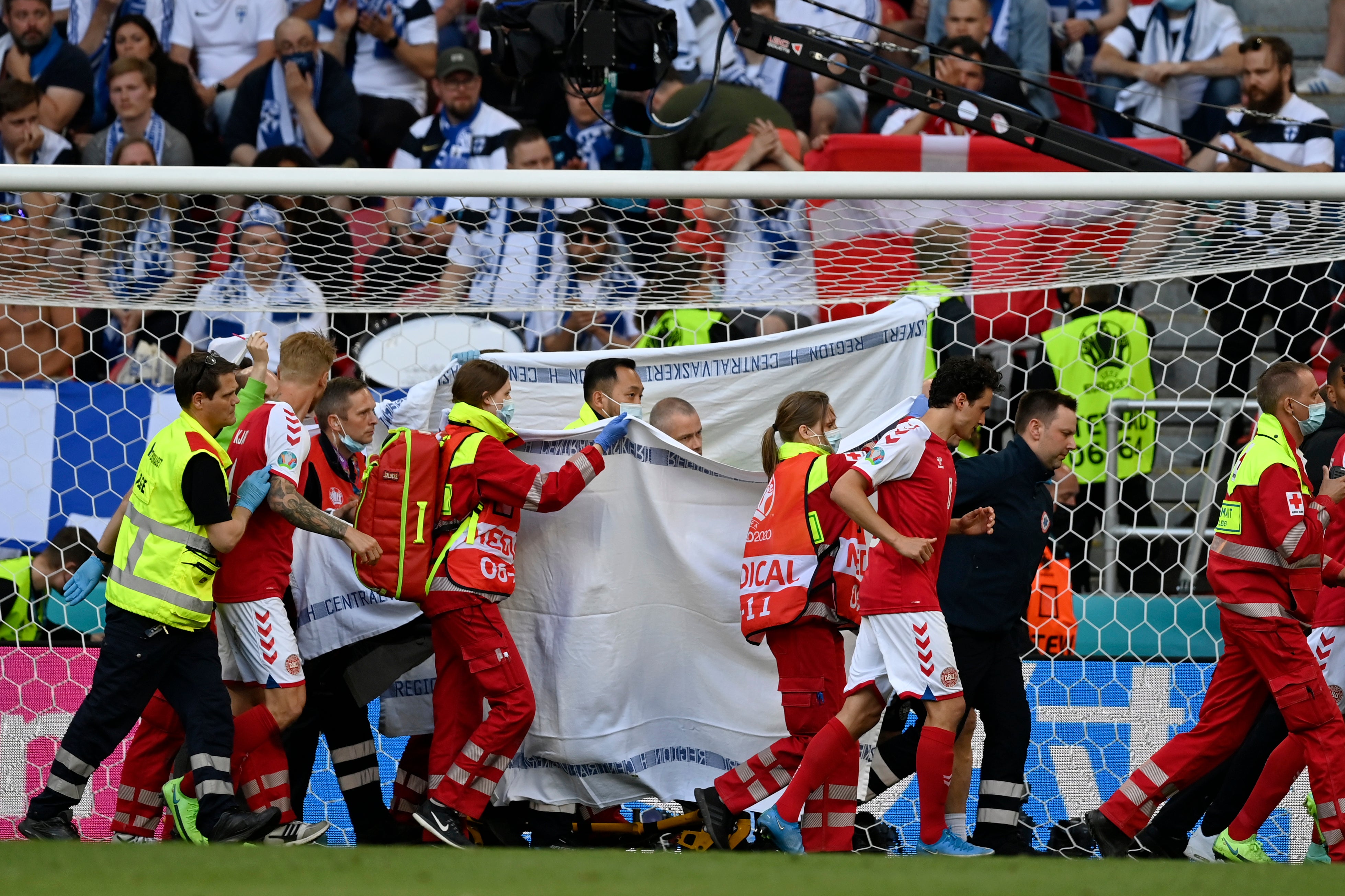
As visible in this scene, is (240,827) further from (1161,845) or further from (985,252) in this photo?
(985,252)

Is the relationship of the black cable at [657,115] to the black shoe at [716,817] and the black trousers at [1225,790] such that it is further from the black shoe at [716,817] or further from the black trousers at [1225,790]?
the black trousers at [1225,790]

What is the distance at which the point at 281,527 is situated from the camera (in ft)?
16.3

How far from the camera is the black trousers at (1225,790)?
516 centimetres

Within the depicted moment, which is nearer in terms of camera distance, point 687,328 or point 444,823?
point 444,823

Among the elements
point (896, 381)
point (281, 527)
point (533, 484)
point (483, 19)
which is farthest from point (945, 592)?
point (483, 19)

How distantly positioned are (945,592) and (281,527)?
2.43 m

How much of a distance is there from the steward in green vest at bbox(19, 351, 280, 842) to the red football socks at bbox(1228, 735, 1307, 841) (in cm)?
342

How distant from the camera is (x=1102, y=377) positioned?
7.09 metres

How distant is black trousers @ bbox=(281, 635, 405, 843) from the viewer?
17.4 ft

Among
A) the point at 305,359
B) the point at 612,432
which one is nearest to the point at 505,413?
the point at 612,432

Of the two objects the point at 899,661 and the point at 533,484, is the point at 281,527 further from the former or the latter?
the point at 899,661

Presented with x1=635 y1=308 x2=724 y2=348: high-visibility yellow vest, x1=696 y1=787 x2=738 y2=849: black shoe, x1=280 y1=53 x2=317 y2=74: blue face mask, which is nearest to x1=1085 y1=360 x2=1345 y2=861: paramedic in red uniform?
x1=696 y1=787 x2=738 y2=849: black shoe

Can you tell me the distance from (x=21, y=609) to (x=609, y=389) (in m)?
2.97

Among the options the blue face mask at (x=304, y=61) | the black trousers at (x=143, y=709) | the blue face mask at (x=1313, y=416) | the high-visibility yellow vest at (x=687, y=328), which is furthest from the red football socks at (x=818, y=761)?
the blue face mask at (x=304, y=61)
